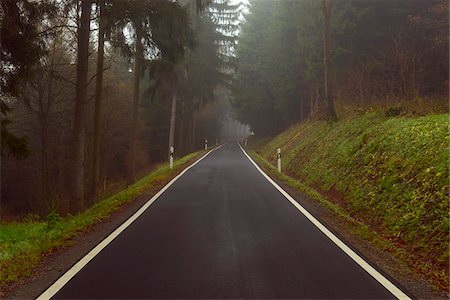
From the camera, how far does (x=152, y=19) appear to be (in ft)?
43.2

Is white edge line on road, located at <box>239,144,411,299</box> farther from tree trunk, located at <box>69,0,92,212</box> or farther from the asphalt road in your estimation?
tree trunk, located at <box>69,0,92,212</box>

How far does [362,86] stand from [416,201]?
16.2m

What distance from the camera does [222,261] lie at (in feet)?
18.1

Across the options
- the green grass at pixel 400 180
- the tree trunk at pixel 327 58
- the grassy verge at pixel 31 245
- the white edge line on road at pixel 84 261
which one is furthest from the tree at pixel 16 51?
the tree trunk at pixel 327 58

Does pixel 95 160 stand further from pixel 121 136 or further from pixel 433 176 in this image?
pixel 121 136

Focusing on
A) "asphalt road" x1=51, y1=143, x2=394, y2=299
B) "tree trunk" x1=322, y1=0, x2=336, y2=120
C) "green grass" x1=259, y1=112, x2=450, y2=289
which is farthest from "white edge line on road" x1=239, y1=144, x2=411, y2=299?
"tree trunk" x1=322, y1=0, x2=336, y2=120

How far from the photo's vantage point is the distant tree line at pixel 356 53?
67.9 ft

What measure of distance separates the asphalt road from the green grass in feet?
4.79

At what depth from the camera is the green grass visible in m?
6.46

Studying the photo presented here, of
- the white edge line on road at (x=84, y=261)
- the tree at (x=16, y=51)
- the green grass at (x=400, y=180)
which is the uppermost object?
the tree at (x=16, y=51)

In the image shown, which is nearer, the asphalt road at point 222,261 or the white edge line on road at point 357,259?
the asphalt road at point 222,261

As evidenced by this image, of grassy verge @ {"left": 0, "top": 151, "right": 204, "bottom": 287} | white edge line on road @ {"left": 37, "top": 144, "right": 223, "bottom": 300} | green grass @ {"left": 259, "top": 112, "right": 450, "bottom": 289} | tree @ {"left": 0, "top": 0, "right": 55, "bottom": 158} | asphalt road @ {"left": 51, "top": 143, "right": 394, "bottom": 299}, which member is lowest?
grassy verge @ {"left": 0, "top": 151, "right": 204, "bottom": 287}

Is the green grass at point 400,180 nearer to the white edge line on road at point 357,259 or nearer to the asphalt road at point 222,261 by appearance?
the white edge line on road at point 357,259

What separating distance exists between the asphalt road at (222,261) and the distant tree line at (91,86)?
13.8 ft
